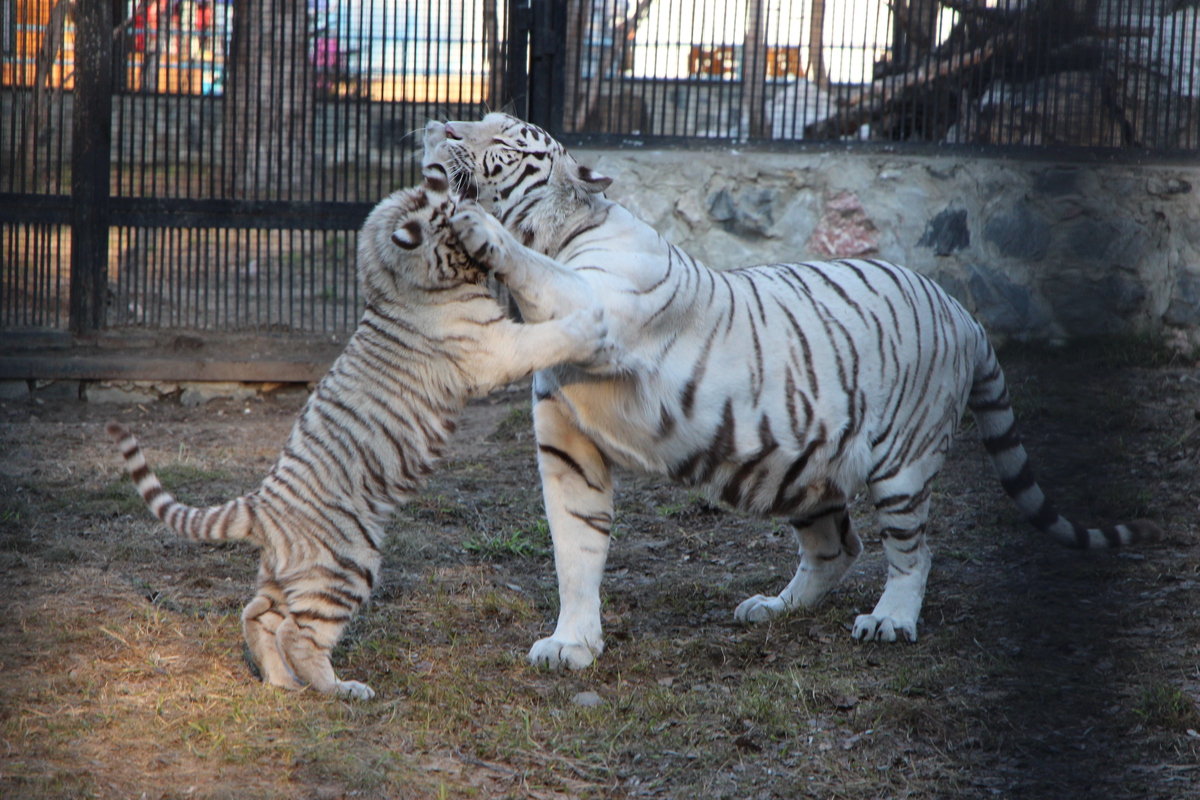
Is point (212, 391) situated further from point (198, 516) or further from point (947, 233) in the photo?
point (947, 233)

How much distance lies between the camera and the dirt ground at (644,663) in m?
2.03

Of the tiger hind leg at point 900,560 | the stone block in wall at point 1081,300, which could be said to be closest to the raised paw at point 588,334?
the tiger hind leg at point 900,560

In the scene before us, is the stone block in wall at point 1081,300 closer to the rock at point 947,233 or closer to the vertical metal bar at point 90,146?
the rock at point 947,233

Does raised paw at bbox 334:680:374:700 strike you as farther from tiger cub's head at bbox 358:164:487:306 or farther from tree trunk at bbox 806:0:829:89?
tree trunk at bbox 806:0:829:89

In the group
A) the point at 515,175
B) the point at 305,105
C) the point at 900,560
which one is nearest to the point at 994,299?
the point at 900,560

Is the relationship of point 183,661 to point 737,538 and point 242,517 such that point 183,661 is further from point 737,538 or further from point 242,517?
point 737,538

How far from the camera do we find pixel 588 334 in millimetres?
2822

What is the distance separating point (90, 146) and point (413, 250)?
430cm

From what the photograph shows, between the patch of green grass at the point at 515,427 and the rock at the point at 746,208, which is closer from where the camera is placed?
the patch of green grass at the point at 515,427

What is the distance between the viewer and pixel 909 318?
11.2 ft

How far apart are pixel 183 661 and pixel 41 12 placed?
4962 mm

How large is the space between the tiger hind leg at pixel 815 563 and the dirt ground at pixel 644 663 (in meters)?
0.08

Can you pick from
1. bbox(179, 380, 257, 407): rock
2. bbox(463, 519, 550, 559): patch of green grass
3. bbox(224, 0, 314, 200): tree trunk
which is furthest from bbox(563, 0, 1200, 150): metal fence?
bbox(463, 519, 550, 559): patch of green grass

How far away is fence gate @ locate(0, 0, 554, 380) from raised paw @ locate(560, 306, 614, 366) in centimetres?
369
